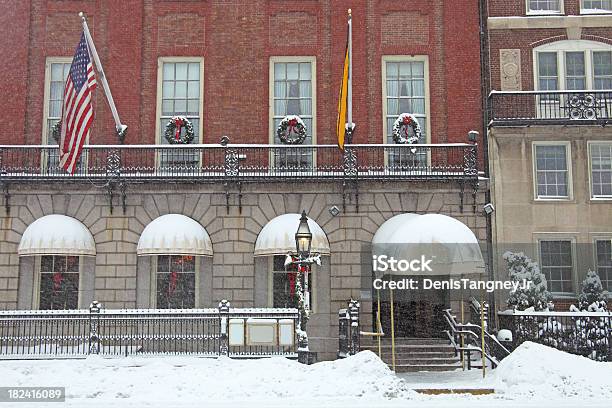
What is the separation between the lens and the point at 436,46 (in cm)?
2509

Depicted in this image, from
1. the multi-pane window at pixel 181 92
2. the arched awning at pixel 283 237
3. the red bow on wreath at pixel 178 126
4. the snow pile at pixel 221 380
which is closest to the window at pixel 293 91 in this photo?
the multi-pane window at pixel 181 92

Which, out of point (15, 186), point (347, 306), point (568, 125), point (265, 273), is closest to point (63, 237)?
point (15, 186)

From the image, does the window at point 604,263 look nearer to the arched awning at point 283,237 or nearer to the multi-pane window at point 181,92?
the arched awning at point 283,237

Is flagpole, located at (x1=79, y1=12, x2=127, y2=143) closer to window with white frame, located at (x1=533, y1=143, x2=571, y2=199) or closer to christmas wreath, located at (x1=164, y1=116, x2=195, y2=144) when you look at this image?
christmas wreath, located at (x1=164, y1=116, x2=195, y2=144)

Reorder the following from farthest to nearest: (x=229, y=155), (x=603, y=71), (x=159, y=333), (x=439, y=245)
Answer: (x=603, y=71), (x=229, y=155), (x=439, y=245), (x=159, y=333)

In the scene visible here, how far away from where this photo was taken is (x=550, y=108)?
2416 cm

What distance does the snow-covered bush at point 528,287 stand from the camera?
21.6 m

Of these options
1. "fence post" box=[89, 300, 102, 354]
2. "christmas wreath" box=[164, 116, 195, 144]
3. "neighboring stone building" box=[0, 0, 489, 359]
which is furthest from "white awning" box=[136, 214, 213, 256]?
"fence post" box=[89, 300, 102, 354]

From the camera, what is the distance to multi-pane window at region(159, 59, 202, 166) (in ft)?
81.9

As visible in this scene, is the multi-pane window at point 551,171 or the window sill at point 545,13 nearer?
the multi-pane window at point 551,171

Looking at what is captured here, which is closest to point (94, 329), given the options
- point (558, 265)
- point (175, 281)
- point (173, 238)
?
point (173, 238)

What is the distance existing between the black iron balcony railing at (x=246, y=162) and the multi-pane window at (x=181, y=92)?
114 centimetres

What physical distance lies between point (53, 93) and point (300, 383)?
1452cm

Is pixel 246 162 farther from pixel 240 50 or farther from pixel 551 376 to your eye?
pixel 551 376
